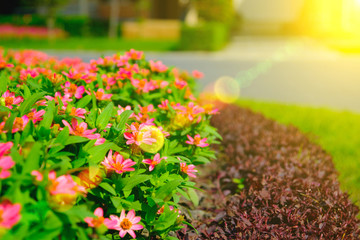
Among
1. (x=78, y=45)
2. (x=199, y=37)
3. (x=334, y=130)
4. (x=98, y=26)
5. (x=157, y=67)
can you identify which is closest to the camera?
(x=157, y=67)

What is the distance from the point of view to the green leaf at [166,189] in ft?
6.11

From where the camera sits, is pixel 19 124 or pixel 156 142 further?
pixel 156 142

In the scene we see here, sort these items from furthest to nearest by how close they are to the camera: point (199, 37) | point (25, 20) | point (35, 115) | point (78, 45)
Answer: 1. point (25, 20)
2. point (78, 45)
3. point (199, 37)
4. point (35, 115)

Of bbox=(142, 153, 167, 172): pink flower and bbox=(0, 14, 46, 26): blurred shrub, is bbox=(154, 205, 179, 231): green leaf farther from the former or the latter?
bbox=(0, 14, 46, 26): blurred shrub

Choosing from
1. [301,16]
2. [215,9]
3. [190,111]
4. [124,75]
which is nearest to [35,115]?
[190,111]

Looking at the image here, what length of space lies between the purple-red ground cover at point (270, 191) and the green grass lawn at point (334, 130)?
0.51m

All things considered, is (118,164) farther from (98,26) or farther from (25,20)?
(98,26)

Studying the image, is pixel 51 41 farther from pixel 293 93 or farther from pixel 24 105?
pixel 24 105

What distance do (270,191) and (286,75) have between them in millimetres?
8212

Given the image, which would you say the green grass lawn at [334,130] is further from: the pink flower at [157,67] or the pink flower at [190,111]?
the pink flower at [157,67]

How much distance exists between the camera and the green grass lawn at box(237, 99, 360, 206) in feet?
13.0

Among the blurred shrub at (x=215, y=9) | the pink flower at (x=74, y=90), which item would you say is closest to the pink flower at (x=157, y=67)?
the pink flower at (x=74, y=90)

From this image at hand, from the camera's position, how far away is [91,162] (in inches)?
67.4

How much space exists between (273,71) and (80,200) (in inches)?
378
